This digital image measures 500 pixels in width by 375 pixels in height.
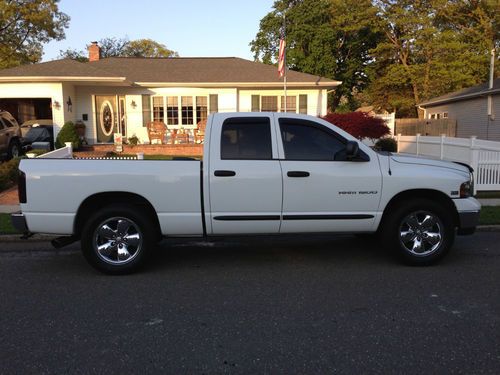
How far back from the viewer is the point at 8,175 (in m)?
12.4

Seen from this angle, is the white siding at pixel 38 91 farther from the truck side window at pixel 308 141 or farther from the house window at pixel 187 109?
the truck side window at pixel 308 141

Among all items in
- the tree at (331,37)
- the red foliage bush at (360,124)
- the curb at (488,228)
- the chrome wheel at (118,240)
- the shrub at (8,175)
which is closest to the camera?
the chrome wheel at (118,240)

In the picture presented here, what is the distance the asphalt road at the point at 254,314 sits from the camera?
349cm

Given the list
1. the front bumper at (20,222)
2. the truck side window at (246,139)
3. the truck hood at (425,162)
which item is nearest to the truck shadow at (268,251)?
the truck side window at (246,139)

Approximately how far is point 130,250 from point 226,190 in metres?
1.38

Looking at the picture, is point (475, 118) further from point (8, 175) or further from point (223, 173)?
point (223, 173)

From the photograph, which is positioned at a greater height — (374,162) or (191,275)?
(374,162)

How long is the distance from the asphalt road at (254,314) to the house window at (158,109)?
15.1 metres

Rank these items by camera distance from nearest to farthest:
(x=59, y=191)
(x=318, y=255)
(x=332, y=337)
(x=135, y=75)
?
(x=332, y=337) < (x=59, y=191) < (x=318, y=255) < (x=135, y=75)

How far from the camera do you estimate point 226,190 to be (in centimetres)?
553

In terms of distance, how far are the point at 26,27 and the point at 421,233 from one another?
3935 centimetres

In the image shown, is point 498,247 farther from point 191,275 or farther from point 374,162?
point 191,275

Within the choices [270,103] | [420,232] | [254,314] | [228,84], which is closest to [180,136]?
[228,84]

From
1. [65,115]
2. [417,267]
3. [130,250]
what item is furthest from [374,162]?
[65,115]
